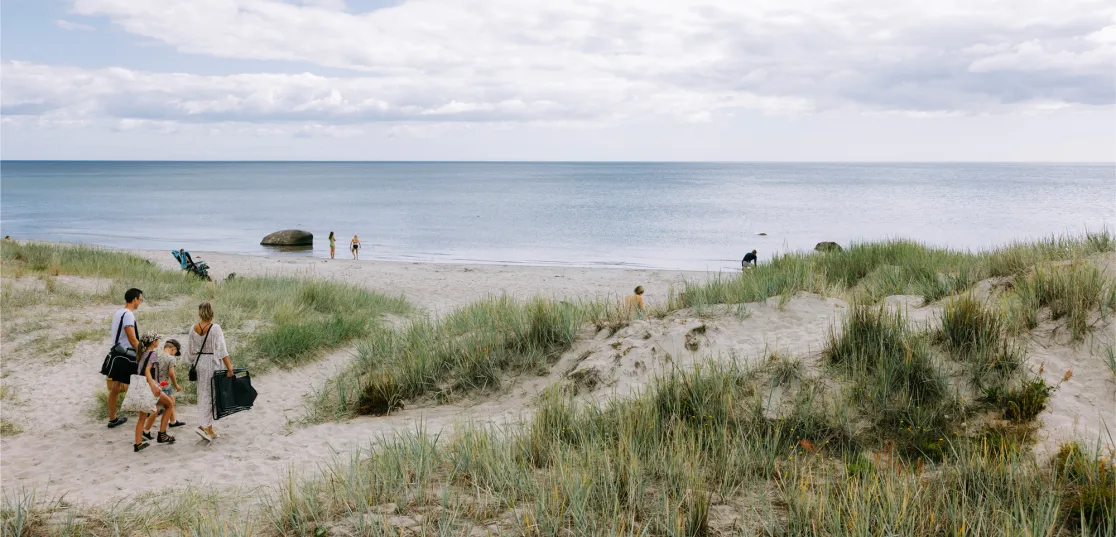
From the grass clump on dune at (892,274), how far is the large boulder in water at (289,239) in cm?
3372

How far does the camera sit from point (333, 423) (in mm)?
8352

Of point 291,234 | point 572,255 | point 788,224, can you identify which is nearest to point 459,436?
point 572,255

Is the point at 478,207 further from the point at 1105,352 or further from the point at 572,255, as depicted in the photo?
Answer: the point at 1105,352

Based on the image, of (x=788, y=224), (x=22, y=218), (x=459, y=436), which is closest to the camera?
(x=459, y=436)

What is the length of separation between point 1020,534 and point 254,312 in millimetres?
13682

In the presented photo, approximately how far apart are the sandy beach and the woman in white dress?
0.30m

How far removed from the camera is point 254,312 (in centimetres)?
1395

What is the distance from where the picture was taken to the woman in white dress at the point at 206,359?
26.7 feet

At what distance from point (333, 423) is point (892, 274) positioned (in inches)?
378

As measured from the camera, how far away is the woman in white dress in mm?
8148

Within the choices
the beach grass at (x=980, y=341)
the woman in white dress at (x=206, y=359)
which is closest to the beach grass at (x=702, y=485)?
the beach grass at (x=980, y=341)

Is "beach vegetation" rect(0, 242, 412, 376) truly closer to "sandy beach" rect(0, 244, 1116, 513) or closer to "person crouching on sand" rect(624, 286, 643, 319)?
"sandy beach" rect(0, 244, 1116, 513)

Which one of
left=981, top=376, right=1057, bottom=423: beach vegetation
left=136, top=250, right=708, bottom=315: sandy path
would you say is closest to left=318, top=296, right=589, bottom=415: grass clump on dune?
left=981, top=376, right=1057, bottom=423: beach vegetation

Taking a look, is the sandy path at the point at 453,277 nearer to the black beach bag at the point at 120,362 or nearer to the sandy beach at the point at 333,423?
the sandy beach at the point at 333,423
